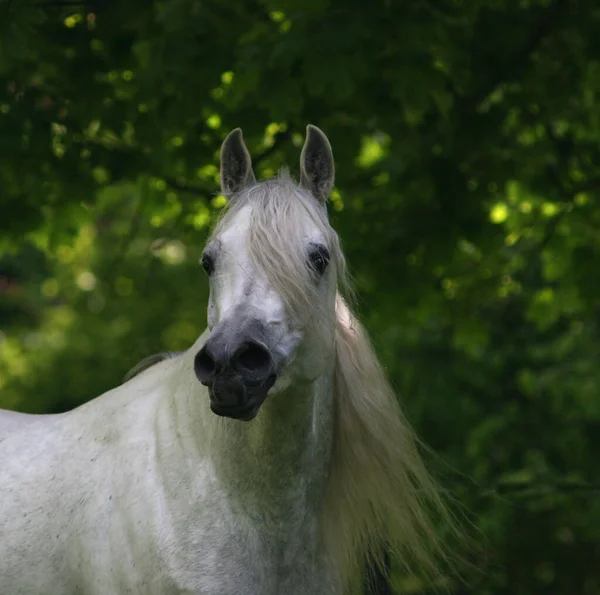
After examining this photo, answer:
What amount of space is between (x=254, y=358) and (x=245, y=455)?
1.74 feet

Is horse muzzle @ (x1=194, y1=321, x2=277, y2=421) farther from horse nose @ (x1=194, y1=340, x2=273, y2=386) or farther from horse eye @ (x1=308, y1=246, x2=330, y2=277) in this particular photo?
horse eye @ (x1=308, y1=246, x2=330, y2=277)

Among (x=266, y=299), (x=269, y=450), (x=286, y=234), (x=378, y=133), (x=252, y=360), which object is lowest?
(x=269, y=450)

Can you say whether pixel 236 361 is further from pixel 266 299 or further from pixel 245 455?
pixel 245 455

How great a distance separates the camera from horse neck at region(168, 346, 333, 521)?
3295 mm

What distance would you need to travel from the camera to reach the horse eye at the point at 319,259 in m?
3.22

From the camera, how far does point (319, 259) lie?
325 cm

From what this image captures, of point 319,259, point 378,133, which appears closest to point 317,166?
point 319,259

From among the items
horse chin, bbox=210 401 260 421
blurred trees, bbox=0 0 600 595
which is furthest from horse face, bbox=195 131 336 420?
blurred trees, bbox=0 0 600 595

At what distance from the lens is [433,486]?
148 inches

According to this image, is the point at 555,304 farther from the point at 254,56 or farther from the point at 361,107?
the point at 254,56

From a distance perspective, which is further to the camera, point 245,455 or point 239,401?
point 245,455

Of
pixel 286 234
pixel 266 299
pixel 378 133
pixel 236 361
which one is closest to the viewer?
pixel 236 361

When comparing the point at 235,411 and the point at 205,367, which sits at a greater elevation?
the point at 205,367

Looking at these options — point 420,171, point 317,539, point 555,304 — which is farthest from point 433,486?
point 555,304
